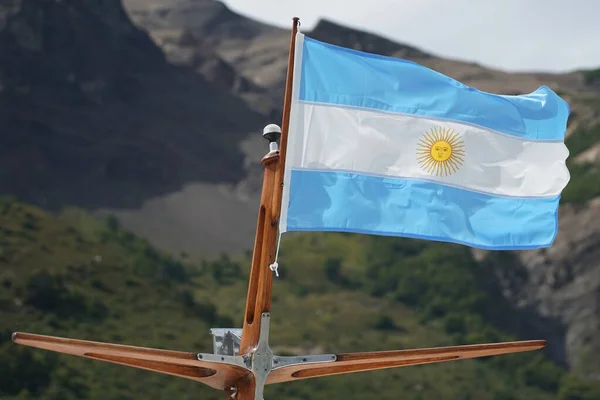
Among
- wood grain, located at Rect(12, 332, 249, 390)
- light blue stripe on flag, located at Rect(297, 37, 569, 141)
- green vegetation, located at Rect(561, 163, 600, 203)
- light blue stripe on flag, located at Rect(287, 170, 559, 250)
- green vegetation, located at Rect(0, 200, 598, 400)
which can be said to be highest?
green vegetation, located at Rect(561, 163, 600, 203)

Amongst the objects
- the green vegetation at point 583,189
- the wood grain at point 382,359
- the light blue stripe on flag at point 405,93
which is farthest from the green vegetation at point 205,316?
the wood grain at point 382,359

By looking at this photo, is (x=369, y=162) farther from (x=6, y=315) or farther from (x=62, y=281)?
(x=62, y=281)

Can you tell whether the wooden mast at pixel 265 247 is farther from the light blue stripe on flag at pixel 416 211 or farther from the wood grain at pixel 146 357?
the wood grain at pixel 146 357

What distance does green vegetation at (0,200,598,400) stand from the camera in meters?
117

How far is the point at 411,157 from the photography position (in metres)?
19.7

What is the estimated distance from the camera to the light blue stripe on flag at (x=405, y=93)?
19.0 meters

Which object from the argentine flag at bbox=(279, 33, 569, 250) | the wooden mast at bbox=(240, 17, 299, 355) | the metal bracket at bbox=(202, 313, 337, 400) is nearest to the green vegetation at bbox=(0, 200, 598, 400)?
the argentine flag at bbox=(279, 33, 569, 250)

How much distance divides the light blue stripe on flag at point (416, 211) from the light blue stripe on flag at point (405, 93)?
0.96 metres

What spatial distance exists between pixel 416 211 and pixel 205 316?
133700mm

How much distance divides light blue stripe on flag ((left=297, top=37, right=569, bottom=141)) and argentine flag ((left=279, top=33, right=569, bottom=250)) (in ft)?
0.04

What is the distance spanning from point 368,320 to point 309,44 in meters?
154

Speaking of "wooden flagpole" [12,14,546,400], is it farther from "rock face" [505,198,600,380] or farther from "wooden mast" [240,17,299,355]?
"rock face" [505,198,600,380]

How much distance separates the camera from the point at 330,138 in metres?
19.0

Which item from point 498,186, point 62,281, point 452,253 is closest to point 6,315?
point 62,281
